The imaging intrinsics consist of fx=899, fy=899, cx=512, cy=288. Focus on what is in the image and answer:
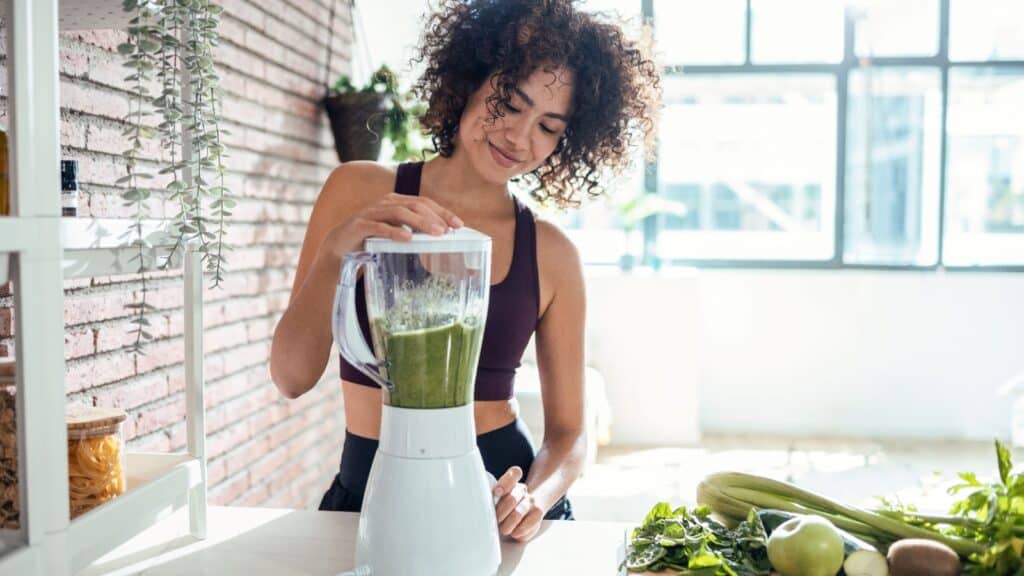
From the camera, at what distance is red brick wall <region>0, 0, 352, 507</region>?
1753 mm

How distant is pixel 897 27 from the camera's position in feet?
16.4

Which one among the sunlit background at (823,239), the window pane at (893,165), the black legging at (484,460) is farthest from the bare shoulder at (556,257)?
the window pane at (893,165)

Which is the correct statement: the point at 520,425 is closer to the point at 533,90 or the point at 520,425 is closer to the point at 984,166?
the point at 533,90

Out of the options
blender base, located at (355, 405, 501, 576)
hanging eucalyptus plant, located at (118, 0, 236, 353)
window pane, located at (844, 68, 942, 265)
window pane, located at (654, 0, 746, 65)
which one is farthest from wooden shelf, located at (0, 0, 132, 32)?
window pane, located at (844, 68, 942, 265)

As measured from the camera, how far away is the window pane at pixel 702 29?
514 centimetres

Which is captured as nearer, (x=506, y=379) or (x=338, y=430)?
(x=506, y=379)

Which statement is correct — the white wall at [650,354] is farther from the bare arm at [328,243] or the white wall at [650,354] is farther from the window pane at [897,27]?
the bare arm at [328,243]

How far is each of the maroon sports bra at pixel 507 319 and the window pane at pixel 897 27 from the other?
423 cm

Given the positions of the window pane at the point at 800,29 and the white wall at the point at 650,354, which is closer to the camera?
the white wall at the point at 650,354

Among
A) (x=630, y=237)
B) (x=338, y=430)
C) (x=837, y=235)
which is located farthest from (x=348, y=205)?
(x=837, y=235)

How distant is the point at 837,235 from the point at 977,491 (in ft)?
14.3

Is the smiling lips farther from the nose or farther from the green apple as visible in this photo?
the green apple

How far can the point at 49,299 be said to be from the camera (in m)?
0.77

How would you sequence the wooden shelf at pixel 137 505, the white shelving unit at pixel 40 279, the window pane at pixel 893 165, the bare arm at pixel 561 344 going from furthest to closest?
1. the window pane at pixel 893 165
2. the bare arm at pixel 561 344
3. the wooden shelf at pixel 137 505
4. the white shelving unit at pixel 40 279
